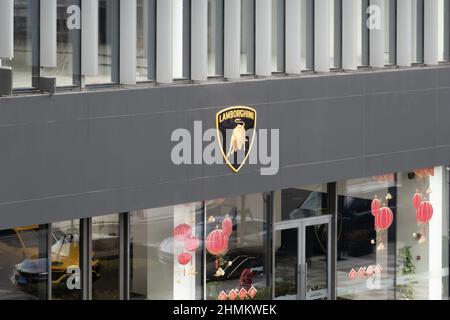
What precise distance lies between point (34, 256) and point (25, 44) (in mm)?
3422

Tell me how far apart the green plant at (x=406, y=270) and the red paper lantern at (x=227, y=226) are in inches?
196

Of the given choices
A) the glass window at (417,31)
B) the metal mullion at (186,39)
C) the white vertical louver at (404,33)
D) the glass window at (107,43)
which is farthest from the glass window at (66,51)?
the glass window at (417,31)

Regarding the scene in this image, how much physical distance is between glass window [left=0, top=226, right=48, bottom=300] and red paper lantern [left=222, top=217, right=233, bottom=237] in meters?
3.93

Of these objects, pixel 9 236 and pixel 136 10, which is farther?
pixel 136 10

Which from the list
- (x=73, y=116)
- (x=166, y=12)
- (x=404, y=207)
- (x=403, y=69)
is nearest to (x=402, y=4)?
(x=403, y=69)

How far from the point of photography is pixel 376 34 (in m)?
24.1

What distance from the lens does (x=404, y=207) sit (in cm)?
2555

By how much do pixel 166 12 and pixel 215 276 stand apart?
507 centimetres

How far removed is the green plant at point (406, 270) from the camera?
25.6 metres

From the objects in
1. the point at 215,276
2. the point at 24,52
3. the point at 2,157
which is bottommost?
the point at 215,276

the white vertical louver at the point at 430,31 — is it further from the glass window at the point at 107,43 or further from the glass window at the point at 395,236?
the glass window at the point at 107,43

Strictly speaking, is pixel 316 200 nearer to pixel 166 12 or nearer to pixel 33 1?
pixel 166 12

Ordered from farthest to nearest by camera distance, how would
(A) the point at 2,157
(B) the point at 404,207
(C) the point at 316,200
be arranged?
(B) the point at 404,207, (C) the point at 316,200, (A) the point at 2,157

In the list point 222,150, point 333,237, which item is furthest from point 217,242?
point 333,237
